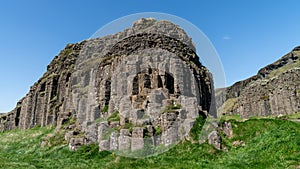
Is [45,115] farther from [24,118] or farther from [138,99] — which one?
[138,99]

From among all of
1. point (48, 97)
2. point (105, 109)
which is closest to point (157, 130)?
point (105, 109)

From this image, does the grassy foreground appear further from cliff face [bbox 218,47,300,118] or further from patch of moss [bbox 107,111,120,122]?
cliff face [bbox 218,47,300,118]

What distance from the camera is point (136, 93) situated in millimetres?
22969

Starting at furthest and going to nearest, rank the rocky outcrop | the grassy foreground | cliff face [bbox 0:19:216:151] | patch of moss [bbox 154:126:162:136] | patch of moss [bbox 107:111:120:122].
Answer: the rocky outcrop
patch of moss [bbox 107:111:120:122]
cliff face [bbox 0:19:216:151]
patch of moss [bbox 154:126:162:136]
the grassy foreground

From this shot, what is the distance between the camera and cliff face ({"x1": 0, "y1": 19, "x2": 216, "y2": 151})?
1871cm

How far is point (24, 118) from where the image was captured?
44469mm

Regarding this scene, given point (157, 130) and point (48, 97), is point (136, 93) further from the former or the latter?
point (48, 97)

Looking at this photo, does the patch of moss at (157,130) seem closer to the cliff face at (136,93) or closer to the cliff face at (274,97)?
the cliff face at (136,93)

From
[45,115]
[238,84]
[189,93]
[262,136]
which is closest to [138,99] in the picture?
[189,93]

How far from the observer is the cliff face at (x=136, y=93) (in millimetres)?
18711

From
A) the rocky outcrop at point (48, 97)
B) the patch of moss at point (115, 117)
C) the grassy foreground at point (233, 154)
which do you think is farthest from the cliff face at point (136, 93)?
the grassy foreground at point (233, 154)

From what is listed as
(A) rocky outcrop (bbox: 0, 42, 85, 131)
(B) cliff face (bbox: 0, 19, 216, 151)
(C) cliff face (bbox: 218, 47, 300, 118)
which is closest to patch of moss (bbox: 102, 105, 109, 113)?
(B) cliff face (bbox: 0, 19, 216, 151)

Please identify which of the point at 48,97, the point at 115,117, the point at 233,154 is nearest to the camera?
the point at 233,154

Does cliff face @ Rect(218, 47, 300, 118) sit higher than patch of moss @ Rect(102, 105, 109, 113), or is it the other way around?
cliff face @ Rect(218, 47, 300, 118)
